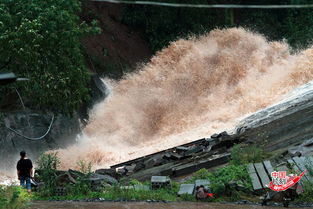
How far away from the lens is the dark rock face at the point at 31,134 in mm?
18391

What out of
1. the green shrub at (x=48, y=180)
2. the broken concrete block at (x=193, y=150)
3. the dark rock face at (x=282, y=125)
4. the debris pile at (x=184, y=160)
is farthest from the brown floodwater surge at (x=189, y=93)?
the green shrub at (x=48, y=180)

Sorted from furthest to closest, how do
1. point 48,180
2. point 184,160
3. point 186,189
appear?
point 184,160 < point 48,180 < point 186,189

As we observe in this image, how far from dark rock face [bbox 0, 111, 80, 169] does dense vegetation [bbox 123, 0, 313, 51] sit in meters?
13.0

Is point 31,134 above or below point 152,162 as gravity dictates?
above

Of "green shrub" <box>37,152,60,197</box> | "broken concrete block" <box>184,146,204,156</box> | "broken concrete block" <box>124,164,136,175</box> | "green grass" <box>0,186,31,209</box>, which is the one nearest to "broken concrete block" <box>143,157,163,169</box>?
"broken concrete block" <box>124,164,136,175</box>

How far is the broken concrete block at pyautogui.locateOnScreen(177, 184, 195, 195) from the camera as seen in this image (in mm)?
11195

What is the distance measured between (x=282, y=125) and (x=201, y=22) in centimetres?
1905

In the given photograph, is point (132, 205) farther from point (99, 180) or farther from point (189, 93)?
point (189, 93)

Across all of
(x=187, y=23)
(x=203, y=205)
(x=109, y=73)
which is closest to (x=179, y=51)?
(x=109, y=73)

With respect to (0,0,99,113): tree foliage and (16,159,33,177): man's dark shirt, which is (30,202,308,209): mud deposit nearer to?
(16,159,33,177): man's dark shirt

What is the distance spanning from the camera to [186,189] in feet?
37.3

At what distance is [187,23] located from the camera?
33375 mm

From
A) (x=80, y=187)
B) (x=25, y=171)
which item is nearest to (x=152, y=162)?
(x=80, y=187)

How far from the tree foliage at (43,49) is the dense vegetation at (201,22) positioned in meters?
14.1
